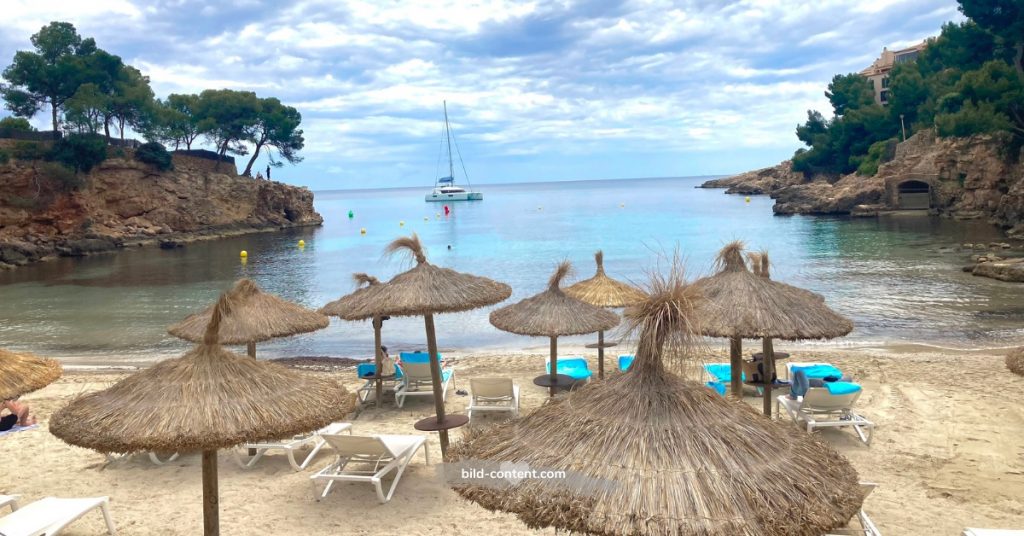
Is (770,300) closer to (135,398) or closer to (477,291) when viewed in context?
(477,291)

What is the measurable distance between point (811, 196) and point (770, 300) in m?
60.6

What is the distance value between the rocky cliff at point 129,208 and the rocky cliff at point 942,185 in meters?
48.7

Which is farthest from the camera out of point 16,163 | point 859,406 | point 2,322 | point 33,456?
point 16,163

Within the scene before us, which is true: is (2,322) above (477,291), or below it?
below

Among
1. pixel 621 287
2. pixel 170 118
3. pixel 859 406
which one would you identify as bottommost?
pixel 859 406

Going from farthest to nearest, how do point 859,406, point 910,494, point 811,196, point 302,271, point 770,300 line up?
point 811,196 < point 302,271 < point 859,406 < point 770,300 < point 910,494

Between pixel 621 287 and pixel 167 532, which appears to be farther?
pixel 621 287

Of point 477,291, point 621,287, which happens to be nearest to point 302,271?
point 621,287

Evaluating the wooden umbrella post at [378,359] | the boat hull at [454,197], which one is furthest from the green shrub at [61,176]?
the boat hull at [454,197]

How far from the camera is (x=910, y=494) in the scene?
6348mm

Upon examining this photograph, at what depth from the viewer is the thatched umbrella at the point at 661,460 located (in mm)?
3162

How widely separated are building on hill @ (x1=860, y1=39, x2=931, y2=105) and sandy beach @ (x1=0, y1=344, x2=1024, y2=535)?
7884cm

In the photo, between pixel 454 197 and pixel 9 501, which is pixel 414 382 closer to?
pixel 9 501

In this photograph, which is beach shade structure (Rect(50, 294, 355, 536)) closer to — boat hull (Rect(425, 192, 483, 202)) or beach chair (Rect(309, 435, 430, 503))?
beach chair (Rect(309, 435, 430, 503))
